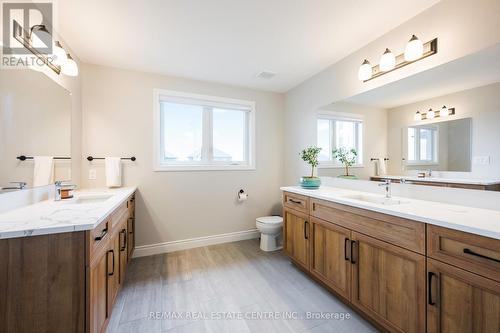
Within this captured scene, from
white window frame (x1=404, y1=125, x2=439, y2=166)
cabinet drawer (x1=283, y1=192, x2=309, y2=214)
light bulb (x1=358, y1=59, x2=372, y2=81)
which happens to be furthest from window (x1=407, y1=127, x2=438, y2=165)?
cabinet drawer (x1=283, y1=192, x2=309, y2=214)

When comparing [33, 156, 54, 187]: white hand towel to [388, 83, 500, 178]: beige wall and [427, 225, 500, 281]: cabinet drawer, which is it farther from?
[388, 83, 500, 178]: beige wall

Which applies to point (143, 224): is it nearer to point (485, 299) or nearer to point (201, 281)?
point (201, 281)

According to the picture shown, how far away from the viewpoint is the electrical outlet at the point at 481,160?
4.62ft

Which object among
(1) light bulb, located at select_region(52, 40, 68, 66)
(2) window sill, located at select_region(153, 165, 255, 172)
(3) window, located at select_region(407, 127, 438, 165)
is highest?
(1) light bulb, located at select_region(52, 40, 68, 66)

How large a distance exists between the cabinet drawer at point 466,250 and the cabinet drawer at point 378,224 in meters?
0.06

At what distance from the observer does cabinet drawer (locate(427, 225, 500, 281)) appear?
925 millimetres

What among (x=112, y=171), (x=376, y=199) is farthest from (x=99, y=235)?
(x=376, y=199)

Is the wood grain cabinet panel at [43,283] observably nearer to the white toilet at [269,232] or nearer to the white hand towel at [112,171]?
the white hand towel at [112,171]

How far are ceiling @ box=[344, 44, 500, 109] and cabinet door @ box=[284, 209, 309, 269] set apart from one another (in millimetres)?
1419

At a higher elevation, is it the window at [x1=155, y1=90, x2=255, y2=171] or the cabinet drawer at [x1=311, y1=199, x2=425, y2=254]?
the window at [x1=155, y1=90, x2=255, y2=171]

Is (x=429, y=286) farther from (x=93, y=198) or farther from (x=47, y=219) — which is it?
(x=93, y=198)

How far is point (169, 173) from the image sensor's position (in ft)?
9.20

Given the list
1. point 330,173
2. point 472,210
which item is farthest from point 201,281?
point 472,210

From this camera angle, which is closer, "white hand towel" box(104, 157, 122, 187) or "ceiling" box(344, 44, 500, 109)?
"ceiling" box(344, 44, 500, 109)
